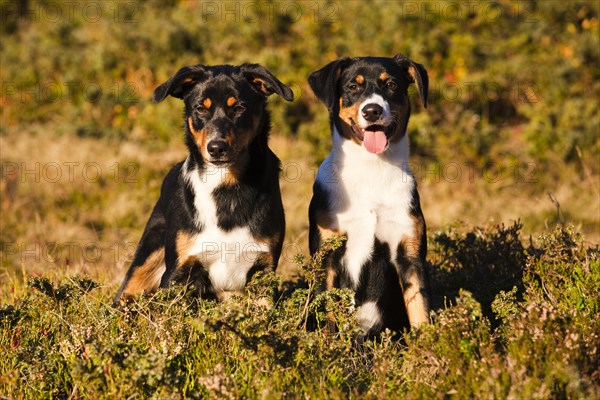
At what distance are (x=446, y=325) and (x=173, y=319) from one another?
144cm

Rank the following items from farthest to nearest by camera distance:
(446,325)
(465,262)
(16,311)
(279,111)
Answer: (279,111) < (465,262) < (16,311) < (446,325)

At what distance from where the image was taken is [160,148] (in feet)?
39.5

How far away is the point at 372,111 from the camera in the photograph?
4668mm

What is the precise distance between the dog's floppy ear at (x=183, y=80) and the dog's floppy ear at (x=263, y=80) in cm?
28

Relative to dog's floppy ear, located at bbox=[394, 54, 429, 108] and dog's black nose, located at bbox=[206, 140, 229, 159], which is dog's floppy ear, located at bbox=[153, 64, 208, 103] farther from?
dog's floppy ear, located at bbox=[394, 54, 429, 108]

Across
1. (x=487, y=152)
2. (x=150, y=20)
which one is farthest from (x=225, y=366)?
(x=150, y=20)

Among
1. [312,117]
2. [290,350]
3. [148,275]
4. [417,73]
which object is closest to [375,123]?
[417,73]

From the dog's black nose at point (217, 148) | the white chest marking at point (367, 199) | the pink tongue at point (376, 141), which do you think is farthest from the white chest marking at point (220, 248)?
the pink tongue at point (376, 141)

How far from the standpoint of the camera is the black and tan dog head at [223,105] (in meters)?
4.69

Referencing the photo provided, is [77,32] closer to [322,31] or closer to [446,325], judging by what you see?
[322,31]

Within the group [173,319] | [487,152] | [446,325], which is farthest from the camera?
[487,152]

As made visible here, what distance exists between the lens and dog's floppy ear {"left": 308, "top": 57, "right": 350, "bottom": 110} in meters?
4.93

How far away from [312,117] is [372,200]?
697 cm

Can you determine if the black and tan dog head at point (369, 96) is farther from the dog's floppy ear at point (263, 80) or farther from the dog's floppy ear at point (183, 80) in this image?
the dog's floppy ear at point (183, 80)
